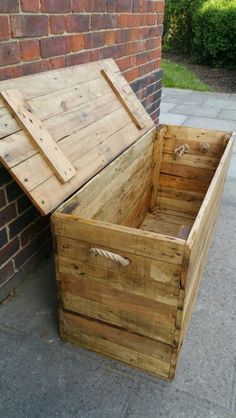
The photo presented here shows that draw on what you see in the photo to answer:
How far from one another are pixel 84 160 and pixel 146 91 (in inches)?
79.6

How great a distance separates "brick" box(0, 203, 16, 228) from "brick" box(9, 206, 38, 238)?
5 centimetres

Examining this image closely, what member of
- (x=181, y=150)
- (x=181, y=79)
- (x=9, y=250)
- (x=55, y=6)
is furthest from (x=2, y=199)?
(x=181, y=79)

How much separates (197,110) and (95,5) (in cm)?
420

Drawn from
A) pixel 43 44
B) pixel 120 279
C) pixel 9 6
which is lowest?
pixel 120 279

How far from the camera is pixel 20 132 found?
162 cm

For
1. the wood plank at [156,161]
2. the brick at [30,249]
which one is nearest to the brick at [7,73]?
the brick at [30,249]

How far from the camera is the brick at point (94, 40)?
2.44 metres

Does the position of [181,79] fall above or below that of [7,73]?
below

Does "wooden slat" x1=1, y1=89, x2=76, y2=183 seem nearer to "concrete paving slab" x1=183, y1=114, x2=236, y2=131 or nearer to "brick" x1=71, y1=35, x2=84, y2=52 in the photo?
"brick" x1=71, y1=35, x2=84, y2=52

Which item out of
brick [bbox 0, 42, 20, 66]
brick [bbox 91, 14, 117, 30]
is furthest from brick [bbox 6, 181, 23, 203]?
brick [bbox 91, 14, 117, 30]

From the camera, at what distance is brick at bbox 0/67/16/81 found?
178 cm

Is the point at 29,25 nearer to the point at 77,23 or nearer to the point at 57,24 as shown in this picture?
the point at 57,24

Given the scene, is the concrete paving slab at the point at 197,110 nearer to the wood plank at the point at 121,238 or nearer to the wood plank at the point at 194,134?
the wood plank at the point at 194,134

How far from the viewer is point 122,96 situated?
2471 millimetres
